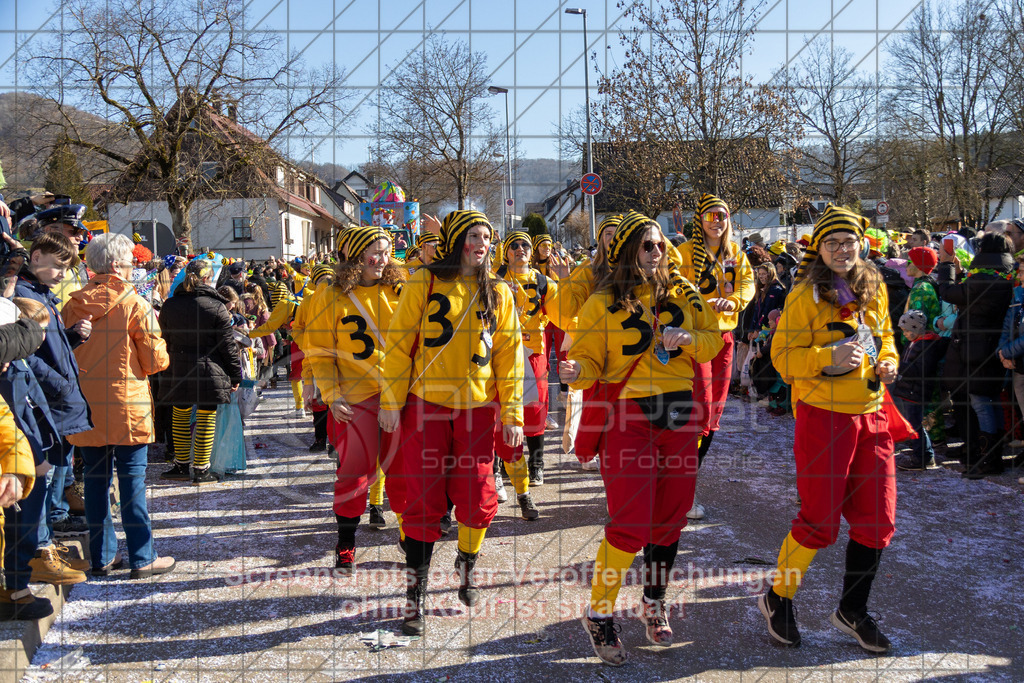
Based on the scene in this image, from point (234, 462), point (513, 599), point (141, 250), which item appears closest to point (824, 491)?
point (513, 599)

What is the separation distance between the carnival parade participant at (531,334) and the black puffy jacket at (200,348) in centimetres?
228

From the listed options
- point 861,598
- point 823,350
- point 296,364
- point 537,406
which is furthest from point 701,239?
point 296,364

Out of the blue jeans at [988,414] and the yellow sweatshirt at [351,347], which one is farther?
the blue jeans at [988,414]

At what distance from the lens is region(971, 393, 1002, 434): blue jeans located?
6.24 m

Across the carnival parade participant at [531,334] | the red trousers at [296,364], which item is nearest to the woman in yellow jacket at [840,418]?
the carnival parade participant at [531,334]

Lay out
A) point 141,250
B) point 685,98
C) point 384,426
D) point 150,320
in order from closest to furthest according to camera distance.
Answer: point 384,426 < point 150,320 < point 141,250 < point 685,98

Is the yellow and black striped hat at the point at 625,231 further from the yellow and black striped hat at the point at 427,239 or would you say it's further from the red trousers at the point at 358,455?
the yellow and black striped hat at the point at 427,239

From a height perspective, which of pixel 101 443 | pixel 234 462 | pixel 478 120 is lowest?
pixel 234 462

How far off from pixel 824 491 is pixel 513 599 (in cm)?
162

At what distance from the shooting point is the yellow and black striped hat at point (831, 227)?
333cm

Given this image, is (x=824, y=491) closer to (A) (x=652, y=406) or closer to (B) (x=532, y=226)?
(A) (x=652, y=406)

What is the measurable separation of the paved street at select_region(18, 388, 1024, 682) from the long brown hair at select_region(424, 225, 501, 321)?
59.5 inches

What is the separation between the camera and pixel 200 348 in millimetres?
6285

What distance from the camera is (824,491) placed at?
3.23 meters
